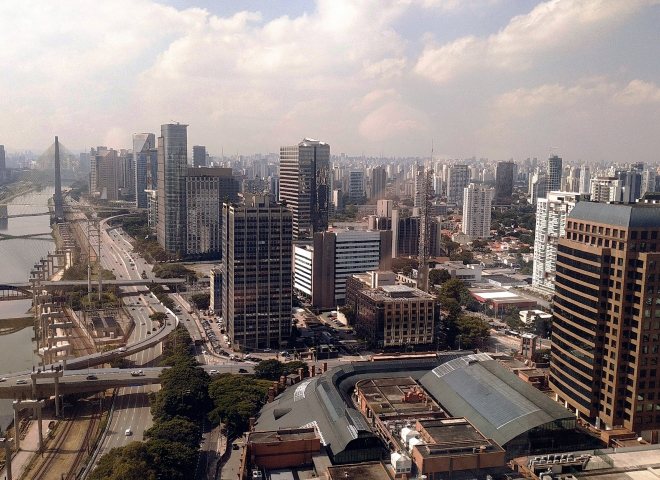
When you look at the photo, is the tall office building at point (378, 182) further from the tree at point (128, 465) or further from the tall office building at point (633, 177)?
the tree at point (128, 465)

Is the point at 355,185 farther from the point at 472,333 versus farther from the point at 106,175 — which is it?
the point at 472,333

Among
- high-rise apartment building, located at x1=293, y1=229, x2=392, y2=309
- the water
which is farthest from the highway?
high-rise apartment building, located at x1=293, y1=229, x2=392, y2=309

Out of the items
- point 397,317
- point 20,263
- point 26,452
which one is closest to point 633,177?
point 397,317

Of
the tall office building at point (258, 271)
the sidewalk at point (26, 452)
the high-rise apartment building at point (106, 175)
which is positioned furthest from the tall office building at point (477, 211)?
the sidewalk at point (26, 452)

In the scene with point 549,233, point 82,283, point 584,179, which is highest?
point 584,179

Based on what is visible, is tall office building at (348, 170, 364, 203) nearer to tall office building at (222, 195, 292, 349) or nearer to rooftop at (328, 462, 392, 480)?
tall office building at (222, 195, 292, 349)
